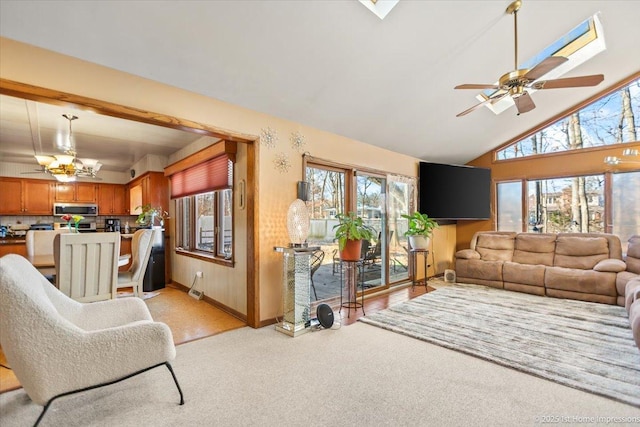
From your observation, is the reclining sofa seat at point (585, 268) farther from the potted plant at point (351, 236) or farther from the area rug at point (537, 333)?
the potted plant at point (351, 236)

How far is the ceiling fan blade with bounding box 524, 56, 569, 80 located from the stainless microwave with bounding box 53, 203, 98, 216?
8.16 meters

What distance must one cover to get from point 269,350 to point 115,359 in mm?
1277

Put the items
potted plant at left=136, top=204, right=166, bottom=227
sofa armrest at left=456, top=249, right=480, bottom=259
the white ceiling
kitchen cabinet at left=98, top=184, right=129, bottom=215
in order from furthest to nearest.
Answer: kitchen cabinet at left=98, top=184, right=129, bottom=215 < sofa armrest at left=456, top=249, right=480, bottom=259 < potted plant at left=136, top=204, right=166, bottom=227 < the white ceiling

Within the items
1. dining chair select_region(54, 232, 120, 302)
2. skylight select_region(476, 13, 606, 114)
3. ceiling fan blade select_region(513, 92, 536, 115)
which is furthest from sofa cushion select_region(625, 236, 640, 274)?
dining chair select_region(54, 232, 120, 302)

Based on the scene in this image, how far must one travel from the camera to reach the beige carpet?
174 centimetres

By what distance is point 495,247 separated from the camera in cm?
561

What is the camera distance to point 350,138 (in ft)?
14.1

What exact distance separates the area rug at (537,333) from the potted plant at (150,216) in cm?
389

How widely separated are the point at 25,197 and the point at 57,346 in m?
6.50

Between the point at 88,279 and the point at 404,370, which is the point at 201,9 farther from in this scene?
the point at 404,370

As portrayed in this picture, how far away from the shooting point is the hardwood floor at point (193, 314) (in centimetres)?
291

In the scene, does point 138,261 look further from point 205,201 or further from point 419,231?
point 419,231

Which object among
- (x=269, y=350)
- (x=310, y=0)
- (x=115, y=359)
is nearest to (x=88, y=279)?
(x=115, y=359)

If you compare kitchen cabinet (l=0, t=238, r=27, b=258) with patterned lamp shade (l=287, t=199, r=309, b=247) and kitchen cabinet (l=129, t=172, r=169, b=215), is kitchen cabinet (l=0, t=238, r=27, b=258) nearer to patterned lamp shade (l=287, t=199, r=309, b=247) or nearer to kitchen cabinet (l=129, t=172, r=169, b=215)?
kitchen cabinet (l=129, t=172, r=169, b=215)
